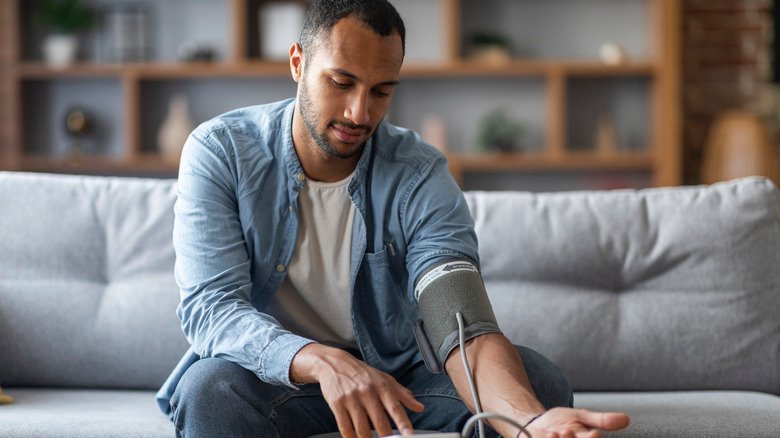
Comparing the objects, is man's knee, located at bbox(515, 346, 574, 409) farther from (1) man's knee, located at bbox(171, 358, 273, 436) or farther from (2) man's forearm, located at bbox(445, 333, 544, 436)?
(1) man's knee, located at bbox(171, 358, 273, 436)

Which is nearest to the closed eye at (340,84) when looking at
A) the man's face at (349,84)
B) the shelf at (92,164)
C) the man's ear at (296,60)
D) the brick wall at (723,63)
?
the man's face at (349,84)

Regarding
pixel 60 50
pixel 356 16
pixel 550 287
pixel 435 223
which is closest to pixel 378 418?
pixel 435 223

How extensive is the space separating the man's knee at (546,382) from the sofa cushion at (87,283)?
0.82 metres

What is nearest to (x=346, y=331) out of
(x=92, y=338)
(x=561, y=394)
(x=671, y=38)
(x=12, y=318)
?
(x=561, y=394)

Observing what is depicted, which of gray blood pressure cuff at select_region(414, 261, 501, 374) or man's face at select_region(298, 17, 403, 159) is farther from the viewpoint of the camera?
man's face at select_region(298, 17, 403, 159)

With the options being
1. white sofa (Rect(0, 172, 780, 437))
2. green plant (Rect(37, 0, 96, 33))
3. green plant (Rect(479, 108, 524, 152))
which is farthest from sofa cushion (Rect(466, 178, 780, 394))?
green plant (Rect(37, 0, 96, 33))

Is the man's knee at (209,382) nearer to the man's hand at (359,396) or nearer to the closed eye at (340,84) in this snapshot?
the man's hand at (359,396)

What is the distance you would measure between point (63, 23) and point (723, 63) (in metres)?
2.97

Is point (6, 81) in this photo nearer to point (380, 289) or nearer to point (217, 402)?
point (380, 289)

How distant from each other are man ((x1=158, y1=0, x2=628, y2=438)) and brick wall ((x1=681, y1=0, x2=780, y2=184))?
305 centimetres

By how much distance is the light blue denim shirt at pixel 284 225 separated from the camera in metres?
1.70

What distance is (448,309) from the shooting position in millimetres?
1619

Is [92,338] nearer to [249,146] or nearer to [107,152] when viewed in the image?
[249,146]

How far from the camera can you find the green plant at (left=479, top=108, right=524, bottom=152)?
4.56m
